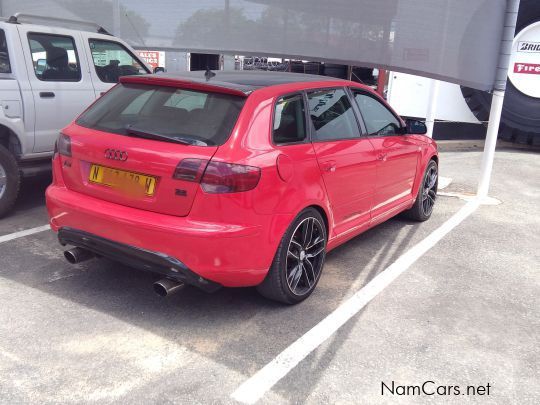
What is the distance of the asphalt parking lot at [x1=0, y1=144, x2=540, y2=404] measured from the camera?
109 inches

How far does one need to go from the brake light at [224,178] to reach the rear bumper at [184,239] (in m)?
0.21

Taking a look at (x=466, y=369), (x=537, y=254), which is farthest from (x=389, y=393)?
(x=537, y=254)

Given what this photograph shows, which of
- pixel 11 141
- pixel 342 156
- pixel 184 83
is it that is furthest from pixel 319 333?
pixel 11 141

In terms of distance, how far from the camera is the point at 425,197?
5.89 metres

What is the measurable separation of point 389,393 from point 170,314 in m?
1.49

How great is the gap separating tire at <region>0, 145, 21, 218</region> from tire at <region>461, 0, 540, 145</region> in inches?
346

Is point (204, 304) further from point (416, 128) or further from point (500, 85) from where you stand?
point (500, 85)

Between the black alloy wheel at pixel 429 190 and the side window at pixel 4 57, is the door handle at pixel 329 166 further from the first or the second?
the side window at pixel 4 57

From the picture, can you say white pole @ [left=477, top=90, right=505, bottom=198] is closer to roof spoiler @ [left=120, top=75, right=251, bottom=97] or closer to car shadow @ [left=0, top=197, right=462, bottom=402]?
car shadow @ [left=0, top=197, right=462, bottom=402]

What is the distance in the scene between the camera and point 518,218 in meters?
6.28

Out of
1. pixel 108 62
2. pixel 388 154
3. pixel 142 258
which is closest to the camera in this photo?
pixel 142 258

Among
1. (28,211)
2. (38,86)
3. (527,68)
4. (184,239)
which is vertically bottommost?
(28,211)

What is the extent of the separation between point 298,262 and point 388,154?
1.60 m

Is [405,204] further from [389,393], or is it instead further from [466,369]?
[389,393]
